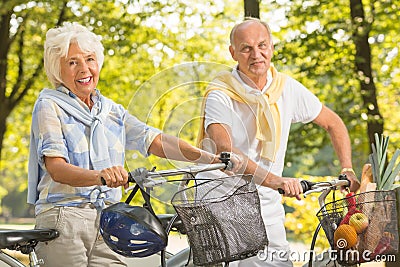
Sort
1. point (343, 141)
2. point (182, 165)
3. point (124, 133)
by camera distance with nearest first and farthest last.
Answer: point (182, 165)
point (124, 133)
point (343, 141)

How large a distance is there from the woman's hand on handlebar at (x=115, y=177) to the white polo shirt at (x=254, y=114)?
40cm

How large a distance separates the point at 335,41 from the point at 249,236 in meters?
4.96

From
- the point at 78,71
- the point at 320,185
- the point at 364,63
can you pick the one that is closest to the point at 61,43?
the point at 78,71

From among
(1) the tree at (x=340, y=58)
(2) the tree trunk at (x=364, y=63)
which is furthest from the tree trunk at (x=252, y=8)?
(2) the tree trunk at (x=364, y=63)

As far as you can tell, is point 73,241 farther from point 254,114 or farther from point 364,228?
point 364,228

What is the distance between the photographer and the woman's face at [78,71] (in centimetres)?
284

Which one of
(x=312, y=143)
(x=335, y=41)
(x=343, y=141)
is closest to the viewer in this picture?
(x=343, y=141)

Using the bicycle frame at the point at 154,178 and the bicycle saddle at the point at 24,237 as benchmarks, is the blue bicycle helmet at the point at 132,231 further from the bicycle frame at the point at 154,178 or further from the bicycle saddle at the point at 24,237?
the bicycle saddle at the point at 24,237

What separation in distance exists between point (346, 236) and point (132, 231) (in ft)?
2.54

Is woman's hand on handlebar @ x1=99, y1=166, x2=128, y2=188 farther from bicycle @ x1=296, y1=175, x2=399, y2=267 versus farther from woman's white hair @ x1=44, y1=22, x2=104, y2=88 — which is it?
bicycle @ x1=296, y1=175, x2=399, y2=267

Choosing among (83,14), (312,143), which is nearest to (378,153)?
(312,143)

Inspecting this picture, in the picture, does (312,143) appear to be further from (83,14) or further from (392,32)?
(83,14)

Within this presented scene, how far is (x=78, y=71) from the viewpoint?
2848 mm

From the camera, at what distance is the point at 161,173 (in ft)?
7.75
